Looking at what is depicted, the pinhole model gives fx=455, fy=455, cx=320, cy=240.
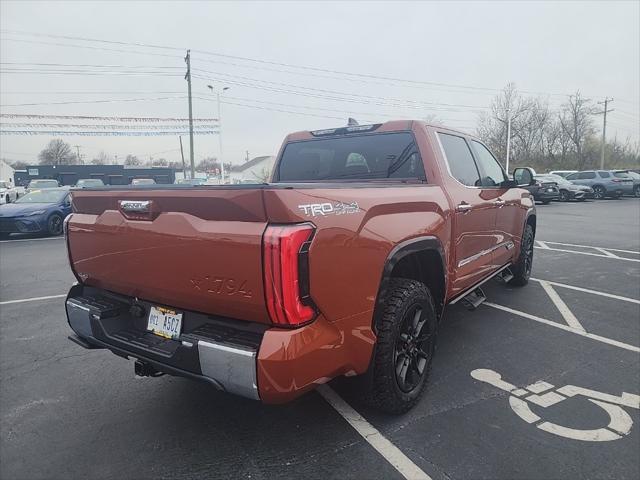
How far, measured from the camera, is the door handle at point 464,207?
11.9 ft

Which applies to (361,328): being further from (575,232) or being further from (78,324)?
(575,232)

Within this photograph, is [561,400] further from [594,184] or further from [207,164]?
[207,164]

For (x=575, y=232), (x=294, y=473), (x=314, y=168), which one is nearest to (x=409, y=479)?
(x=294, y=473)

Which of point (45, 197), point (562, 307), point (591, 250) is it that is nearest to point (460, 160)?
point (562, 307)

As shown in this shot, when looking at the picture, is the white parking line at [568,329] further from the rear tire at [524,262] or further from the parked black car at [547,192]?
the parked black car at [547,192]

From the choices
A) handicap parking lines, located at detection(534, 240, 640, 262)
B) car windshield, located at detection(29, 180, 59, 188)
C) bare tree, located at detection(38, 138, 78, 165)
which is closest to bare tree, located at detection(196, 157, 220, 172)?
bare tree, located at detection(38, 138, 78, 165)

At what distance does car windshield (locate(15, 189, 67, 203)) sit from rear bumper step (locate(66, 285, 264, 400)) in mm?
A: 12361

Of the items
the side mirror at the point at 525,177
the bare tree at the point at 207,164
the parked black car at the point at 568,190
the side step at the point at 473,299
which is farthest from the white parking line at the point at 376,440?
the bare tree at the point at 207,164

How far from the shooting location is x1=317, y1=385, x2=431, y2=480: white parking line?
2404 mm

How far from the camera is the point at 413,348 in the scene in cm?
304

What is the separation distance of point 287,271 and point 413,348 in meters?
1.41

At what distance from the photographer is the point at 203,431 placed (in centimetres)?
281

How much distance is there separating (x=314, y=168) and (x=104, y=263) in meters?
2.21

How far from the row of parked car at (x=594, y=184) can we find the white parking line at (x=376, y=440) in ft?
79.5
